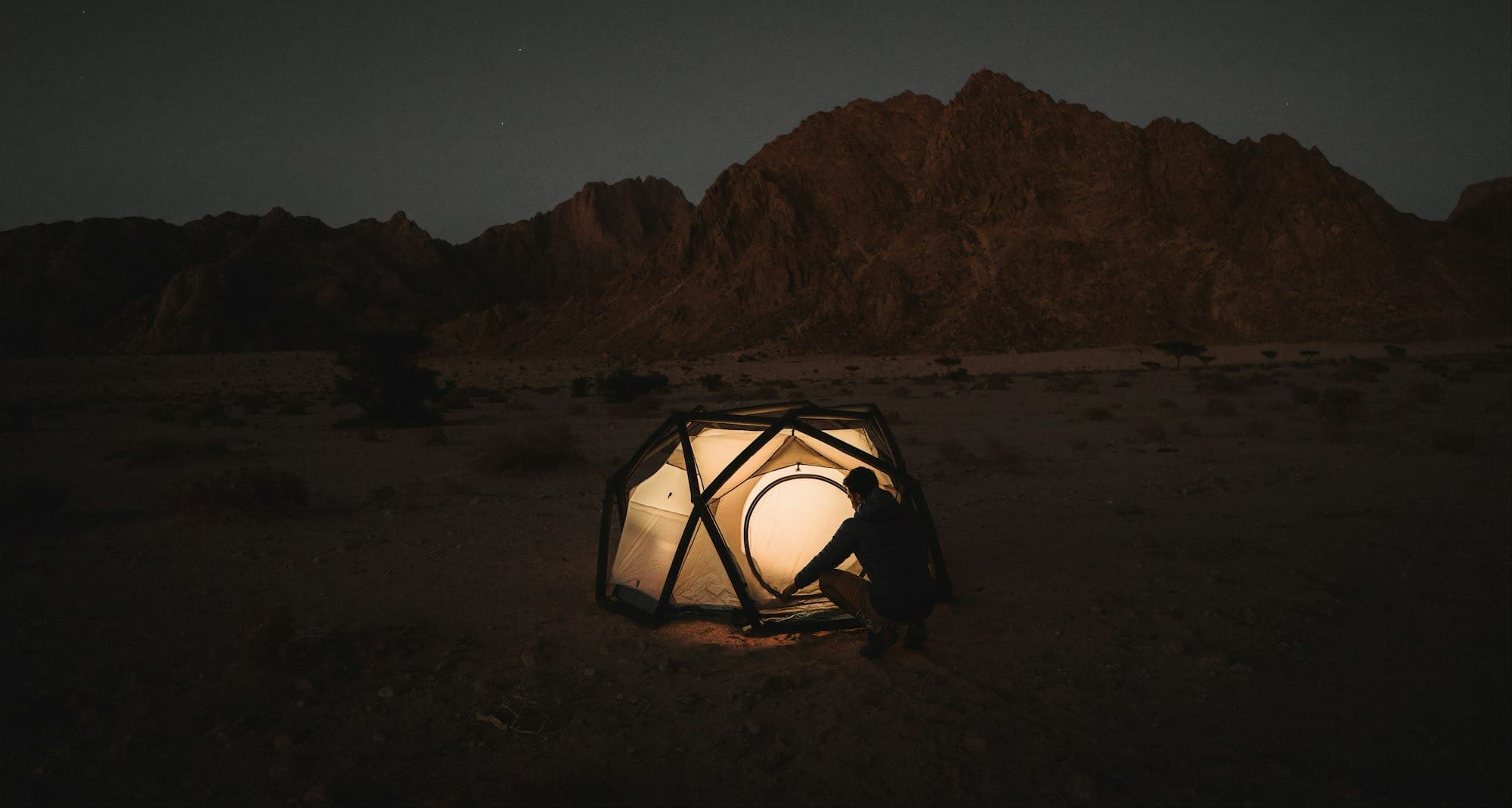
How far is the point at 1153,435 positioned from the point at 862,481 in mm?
12713

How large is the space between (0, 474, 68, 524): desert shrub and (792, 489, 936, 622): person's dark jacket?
9.99 m

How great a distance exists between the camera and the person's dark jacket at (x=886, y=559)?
5.55 m

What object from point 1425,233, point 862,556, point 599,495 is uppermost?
point 1425,233

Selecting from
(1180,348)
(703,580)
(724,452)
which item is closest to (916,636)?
(703,580)

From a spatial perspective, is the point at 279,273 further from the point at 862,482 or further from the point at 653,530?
the point at 862,482

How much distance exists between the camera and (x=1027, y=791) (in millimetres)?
4012

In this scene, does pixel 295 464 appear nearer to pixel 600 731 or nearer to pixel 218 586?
pixel 218 586

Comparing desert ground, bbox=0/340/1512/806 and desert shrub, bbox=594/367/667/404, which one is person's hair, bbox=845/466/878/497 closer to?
desert ground, bbox=0/340/1512/806

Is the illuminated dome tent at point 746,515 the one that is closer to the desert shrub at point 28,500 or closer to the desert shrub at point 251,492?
the desert shrub at point 251,492

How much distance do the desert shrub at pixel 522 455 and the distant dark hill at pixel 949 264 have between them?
57.4 meters

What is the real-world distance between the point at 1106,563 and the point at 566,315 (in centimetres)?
8958

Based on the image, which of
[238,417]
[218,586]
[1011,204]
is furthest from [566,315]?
[218,586]

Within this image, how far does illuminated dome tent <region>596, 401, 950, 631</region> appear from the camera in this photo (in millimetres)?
6613

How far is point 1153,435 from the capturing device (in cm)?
1590
